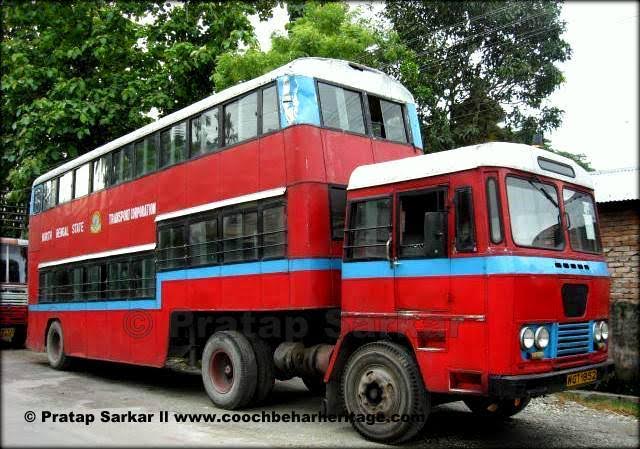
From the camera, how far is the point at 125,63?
16203 mm

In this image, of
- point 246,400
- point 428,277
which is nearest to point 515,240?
point 428,277

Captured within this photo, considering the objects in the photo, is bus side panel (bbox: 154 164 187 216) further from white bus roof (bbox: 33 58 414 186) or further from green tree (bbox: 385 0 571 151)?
green tree (bbox: 385 0 571 151)

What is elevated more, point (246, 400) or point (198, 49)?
point (198, 49)

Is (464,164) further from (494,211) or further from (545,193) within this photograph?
(545,193)

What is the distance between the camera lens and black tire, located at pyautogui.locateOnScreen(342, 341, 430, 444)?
6.01 meters

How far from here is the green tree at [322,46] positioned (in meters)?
12.6

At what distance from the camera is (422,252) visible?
618 centimetres

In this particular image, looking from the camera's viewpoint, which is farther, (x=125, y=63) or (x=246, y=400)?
(x=125, y=63)

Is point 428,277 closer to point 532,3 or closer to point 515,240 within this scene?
point 515,240

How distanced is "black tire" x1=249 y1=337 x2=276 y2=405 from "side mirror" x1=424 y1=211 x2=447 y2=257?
3.11 metres

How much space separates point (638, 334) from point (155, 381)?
8.12 m

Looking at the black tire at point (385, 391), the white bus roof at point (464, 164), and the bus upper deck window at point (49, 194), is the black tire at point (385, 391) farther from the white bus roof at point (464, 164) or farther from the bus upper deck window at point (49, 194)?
the bus upper deck window at point (49, 194)

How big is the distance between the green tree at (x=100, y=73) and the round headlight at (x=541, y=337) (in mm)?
11514

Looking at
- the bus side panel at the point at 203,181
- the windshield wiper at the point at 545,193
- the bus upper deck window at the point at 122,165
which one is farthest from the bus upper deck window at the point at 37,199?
the windshield wiper at the point at 545,193
